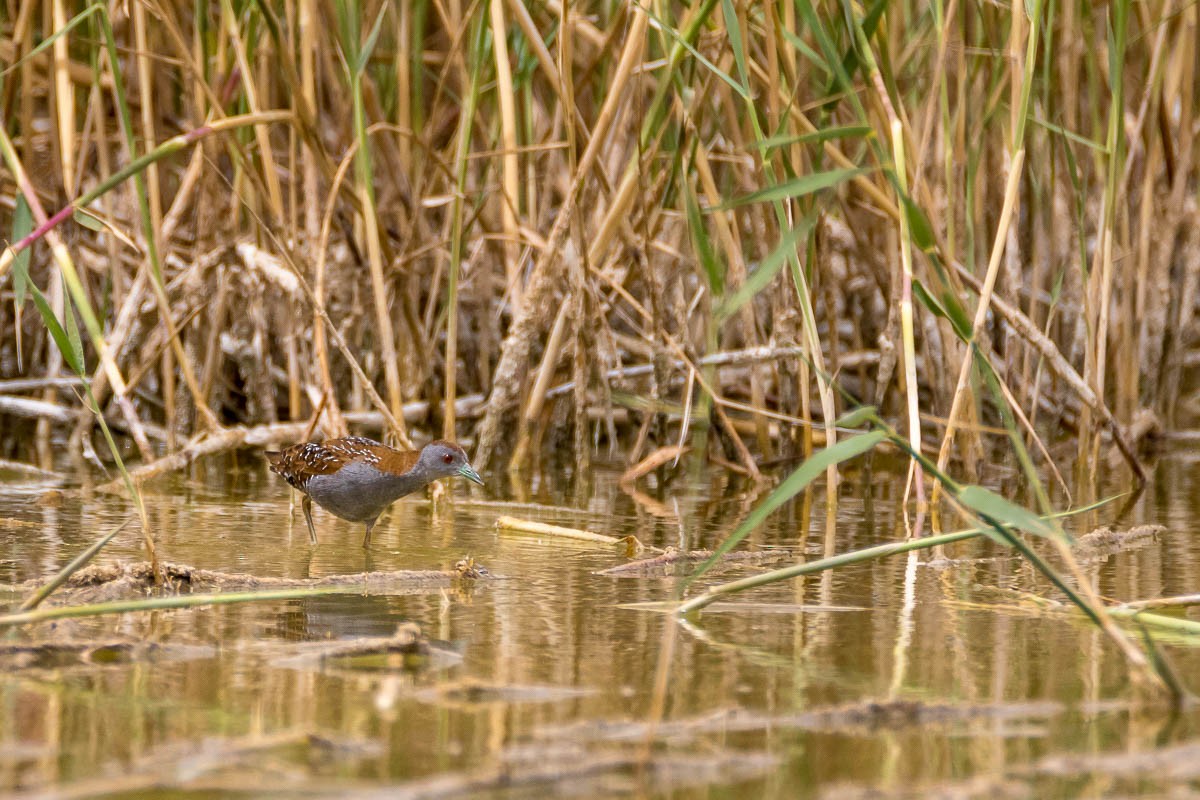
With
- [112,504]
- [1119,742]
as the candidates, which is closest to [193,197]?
[112,504]

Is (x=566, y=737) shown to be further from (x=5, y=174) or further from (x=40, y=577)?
(x=5, y=174)

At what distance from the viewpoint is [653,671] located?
2.80 meters

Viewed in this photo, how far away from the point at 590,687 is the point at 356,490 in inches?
75.1

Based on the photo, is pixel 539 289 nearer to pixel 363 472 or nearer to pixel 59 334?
pixel 363 472

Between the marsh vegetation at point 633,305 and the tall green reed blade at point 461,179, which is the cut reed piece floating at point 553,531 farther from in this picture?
the tall green reed blade at point 461,179

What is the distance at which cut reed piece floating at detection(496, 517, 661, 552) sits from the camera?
4.31 meters

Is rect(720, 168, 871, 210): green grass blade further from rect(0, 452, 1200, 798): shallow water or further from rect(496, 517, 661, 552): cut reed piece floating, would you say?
rect(496, 517, 661, 552): cut reed piece floating

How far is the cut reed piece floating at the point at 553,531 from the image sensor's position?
431 centimetres

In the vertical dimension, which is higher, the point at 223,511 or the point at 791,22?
the point at 791,22

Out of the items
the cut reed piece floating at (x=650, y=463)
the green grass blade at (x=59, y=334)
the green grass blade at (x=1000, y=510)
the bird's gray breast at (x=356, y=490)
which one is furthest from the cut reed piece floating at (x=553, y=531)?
the green grass blade at (x=1000, y=510)

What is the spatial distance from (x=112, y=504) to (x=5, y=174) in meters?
2.12

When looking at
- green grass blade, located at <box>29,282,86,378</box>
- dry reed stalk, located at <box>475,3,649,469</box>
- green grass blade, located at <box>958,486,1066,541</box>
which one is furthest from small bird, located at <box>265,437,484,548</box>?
green grass blade, located at <box>958,486,1066,541</box>

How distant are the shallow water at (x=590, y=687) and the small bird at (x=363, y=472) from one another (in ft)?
0.67

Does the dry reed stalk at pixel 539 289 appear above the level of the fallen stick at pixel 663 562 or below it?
above
